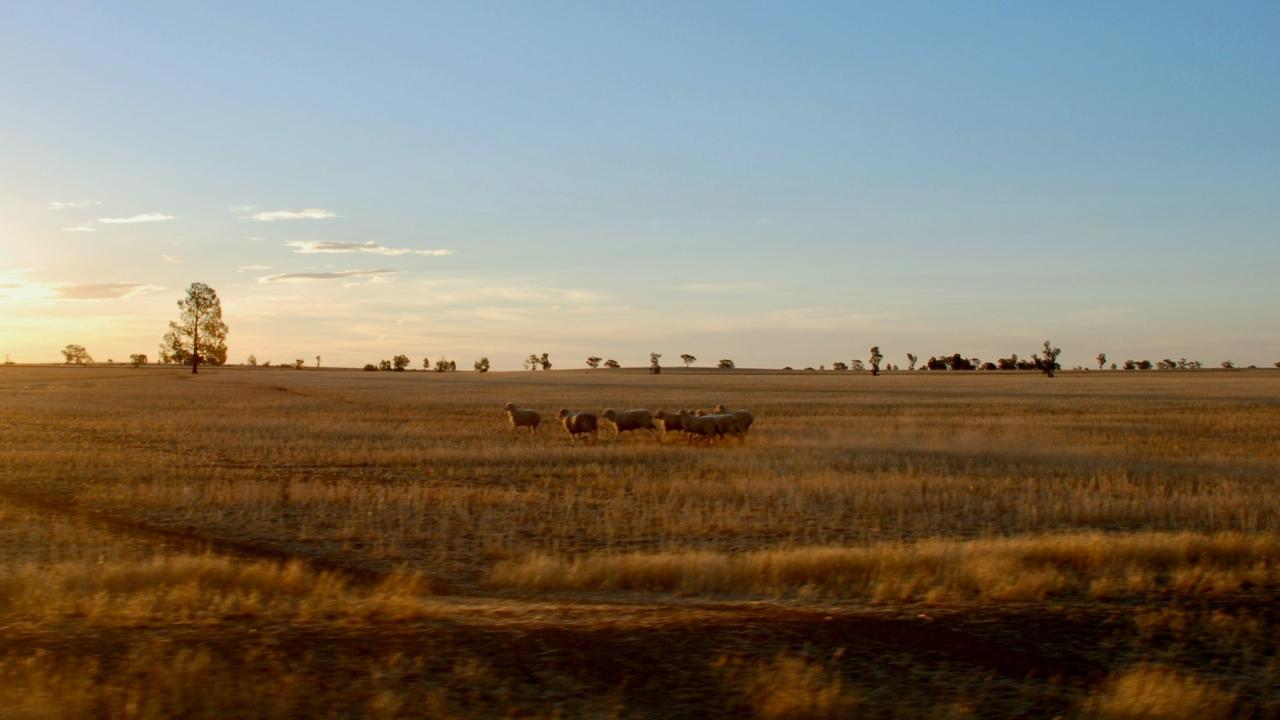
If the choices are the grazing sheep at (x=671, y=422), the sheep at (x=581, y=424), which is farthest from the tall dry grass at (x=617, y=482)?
the grazing sheep at (x=671, y=422)

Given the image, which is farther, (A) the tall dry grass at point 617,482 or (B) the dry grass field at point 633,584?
(A) the tall dry grass at point 617,482

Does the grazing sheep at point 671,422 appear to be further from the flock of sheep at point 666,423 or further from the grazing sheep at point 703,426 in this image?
the grazing sheep at point 703,426

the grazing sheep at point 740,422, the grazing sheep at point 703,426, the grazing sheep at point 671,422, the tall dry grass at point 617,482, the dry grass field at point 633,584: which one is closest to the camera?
the dry grass field at point 633,584

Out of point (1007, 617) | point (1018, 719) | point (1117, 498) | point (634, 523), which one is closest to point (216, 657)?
point (1018, 719)

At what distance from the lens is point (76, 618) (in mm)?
9078

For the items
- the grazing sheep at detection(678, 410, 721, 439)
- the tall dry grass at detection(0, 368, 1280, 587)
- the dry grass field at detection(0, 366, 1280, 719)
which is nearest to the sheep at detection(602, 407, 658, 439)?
the tall dry grass at detection(0, 368, 1280, 587)

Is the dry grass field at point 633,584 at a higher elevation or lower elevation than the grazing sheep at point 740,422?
lower

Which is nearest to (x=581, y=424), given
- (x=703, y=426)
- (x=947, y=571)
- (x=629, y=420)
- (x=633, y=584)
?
(x=629, y=420)

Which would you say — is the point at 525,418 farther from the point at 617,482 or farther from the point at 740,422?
the point at 617,482

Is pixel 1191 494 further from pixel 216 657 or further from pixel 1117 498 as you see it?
pixel 216 657

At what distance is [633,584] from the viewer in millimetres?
12031

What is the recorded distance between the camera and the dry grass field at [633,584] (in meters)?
7.68

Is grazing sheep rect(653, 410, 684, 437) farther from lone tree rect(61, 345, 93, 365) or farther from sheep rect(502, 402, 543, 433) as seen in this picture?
lone tree rect(61, 345, 93, 365)

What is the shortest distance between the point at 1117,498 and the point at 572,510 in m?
10.5
